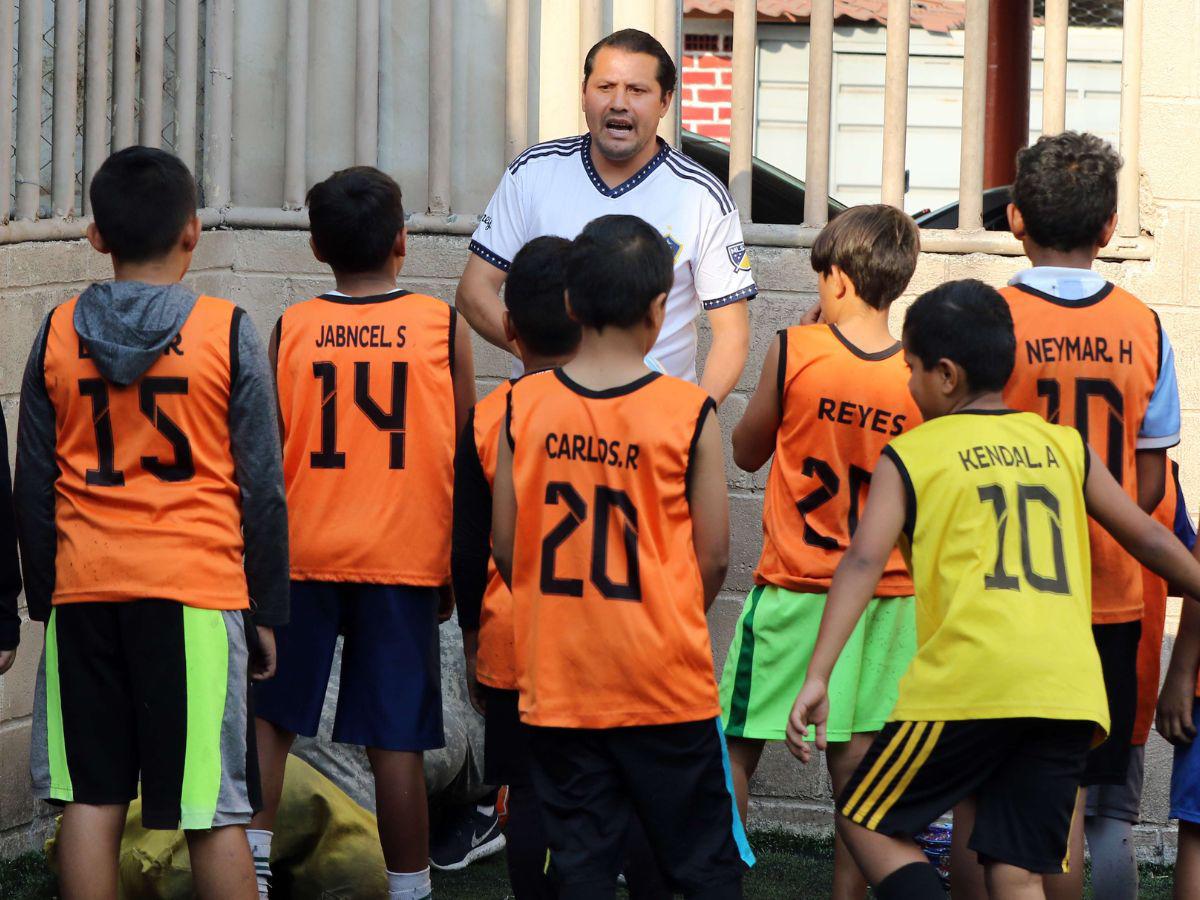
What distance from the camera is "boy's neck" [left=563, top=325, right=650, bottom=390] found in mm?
3328

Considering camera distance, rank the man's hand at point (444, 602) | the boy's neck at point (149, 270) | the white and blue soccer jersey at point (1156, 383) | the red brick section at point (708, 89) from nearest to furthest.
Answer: the boy's neck at point (149, 270) → the white and blue soccer jersey at point (1156, 383) → the man's hand at point (444, 602) → the red brick section at point (708, 89)

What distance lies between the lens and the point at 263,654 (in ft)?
12.2

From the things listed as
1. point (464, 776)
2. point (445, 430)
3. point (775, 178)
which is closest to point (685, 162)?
point (445, 430)

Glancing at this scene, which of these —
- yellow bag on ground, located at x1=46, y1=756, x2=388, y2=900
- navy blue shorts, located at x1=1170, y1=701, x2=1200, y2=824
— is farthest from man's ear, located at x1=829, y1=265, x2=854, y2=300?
yellow bag on ground, located at x1=46, y1=756, x2=388, y2=900

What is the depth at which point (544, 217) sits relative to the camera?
15.2 ft

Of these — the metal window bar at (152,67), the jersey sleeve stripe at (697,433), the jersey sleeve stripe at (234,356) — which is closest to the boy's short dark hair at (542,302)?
the jersey sleeve stripe at (697,433)

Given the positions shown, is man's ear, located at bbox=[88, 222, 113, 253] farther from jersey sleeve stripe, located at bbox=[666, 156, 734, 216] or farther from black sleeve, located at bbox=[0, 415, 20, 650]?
jersey sleeve stripe, located at bbox=[666, 156, 734, 216]

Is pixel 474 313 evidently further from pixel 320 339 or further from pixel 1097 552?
pixel 1097 552

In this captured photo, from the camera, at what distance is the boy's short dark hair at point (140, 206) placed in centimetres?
358

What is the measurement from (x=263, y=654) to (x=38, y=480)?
586 mm

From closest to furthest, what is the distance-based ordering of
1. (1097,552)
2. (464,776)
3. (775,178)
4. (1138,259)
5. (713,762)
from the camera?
(713,762) → (1097,552) → (464,776) → (1138,259) → (775,178)

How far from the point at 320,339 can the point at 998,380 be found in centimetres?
161

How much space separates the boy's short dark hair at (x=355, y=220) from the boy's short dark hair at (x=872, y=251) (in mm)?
1026

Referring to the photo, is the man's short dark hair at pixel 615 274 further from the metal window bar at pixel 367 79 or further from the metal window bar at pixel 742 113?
the metal window bar at pixel 367 79
